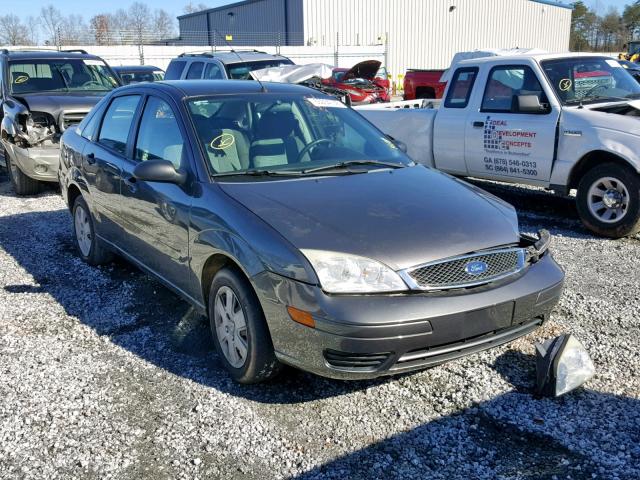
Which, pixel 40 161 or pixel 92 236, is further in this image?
pixel 40 161

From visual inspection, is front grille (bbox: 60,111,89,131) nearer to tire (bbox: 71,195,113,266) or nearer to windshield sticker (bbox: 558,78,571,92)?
tire (bbox: 71,195,113,266)

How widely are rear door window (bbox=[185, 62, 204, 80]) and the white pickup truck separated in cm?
604

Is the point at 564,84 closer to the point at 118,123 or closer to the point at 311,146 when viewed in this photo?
the point at 311,146

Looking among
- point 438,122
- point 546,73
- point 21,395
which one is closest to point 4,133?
point 438,122

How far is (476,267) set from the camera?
136 inches

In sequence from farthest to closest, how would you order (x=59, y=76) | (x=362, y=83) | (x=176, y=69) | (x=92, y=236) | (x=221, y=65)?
(x=362, y=83) < (x=176, y=69) < (x=221, y=65) < (x=59, y=76) < (x=92, y=236)

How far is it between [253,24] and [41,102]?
1394 inches

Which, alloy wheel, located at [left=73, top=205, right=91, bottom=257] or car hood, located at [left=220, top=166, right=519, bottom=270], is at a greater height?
car hood, located at [left=220, top=166, right=519, bottom=270]

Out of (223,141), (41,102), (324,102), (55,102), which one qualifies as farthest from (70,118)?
(223,141)

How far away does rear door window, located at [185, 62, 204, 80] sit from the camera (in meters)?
13.2

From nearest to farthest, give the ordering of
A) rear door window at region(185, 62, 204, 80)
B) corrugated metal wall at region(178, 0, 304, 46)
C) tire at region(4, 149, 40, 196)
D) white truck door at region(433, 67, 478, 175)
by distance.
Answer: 1. white truck door at region(433, 67, 478, 175)
2. tire at region(4, 149, 40, 196)
3. rear door window at region(185, 62, 204, 80)
4. corrugated metal wall at region(178, 0, 304, 46)

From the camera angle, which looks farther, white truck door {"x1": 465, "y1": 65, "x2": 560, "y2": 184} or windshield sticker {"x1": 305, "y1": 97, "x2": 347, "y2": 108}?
white truck door {"x1": 465, "y1": 65, "x2": 560, "y2": 184}

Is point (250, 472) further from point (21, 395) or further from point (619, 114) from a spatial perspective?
point (619, 114)

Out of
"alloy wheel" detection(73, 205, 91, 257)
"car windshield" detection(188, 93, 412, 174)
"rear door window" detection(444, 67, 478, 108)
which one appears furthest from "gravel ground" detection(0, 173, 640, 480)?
"rear door window" detection(444, 67, 478, 108)
